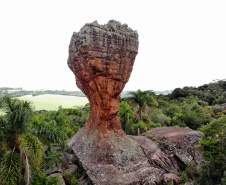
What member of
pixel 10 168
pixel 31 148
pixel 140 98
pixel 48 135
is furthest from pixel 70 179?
pixel 140 98

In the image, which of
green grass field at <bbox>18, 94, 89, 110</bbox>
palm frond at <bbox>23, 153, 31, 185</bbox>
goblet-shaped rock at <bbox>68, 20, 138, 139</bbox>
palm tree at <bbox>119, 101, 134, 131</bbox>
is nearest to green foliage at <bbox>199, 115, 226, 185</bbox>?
goblet-shaped rock at <bbox>68, 20, 138, 139</bbox>

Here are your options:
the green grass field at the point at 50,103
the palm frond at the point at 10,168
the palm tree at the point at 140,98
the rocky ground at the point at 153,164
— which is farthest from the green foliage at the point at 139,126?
→ the green grass field at the point at 50,103

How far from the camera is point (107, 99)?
14.5m

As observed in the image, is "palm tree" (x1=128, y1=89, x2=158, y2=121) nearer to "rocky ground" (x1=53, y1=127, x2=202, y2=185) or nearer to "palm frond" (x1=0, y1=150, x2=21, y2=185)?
"rocky ground" (x1=53, y1=127, x2=202, y2=185)

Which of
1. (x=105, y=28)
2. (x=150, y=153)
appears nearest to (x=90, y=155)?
Answer: (x=150, y=153)

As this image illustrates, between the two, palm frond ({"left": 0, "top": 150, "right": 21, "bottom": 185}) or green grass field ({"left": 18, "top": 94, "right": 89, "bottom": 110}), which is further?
green grass field ({"left": 18, "top": 94, "right": 89, "bottom": 110})

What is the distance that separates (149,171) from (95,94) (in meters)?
8.32

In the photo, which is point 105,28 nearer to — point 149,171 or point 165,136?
point 149,171

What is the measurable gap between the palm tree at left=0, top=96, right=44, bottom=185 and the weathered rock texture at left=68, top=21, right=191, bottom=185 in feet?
15.7

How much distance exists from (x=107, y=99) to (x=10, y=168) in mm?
8970

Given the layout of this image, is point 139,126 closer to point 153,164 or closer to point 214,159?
point 153,164

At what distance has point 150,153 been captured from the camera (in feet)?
53.0

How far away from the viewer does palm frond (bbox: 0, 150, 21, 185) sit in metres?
7.32

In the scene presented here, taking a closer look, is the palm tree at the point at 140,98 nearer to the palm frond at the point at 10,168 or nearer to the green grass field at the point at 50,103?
the palm frond at the point at 10,168
